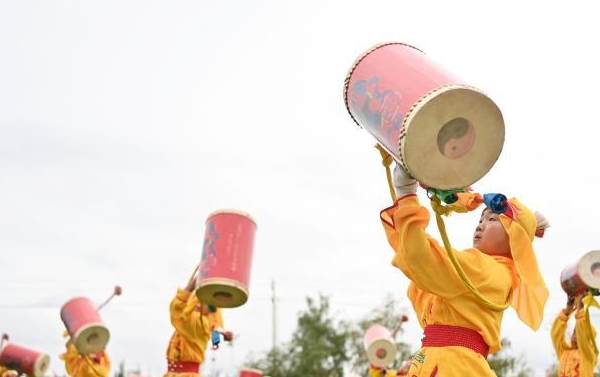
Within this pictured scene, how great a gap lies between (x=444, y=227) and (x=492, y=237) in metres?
0.60

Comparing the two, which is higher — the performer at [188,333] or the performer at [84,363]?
the performer at [84,363]

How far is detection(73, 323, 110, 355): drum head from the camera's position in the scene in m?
9.41

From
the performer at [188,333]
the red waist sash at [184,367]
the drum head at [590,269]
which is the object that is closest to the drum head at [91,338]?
the performer at [188,333]

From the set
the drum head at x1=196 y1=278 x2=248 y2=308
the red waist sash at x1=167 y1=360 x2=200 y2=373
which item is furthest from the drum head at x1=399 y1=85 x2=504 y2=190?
the red waist sash at x1=167 y1=360 x2=200 y2=373

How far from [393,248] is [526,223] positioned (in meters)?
0.64

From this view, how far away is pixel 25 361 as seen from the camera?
10875 mm

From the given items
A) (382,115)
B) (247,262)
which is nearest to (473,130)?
(382,115)

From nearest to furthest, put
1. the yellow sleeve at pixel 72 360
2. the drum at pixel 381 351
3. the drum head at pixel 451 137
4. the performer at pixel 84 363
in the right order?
the drum head at pixel 451 137 → the performer at pixel 84 363 → the yellow sleeve at pixel 72 360 → the drum at pixel 381 351

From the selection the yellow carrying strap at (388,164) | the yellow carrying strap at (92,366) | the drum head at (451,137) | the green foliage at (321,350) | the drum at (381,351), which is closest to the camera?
the drum head at (451,137)

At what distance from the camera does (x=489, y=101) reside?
3.51 m

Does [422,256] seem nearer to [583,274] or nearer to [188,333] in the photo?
[583,274]

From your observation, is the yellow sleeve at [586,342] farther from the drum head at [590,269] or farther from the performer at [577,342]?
the drum head at [590,269]

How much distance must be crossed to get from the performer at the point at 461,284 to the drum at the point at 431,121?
25 cm

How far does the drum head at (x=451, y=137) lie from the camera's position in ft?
11.4
